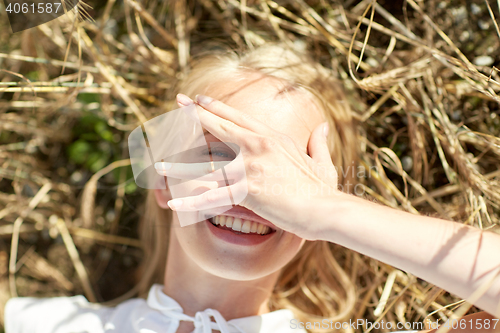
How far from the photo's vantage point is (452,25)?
2113mm

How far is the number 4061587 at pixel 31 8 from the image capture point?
82.2 inches

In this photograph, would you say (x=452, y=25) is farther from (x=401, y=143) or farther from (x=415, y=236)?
(x=415, y=236)

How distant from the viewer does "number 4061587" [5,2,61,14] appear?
2.09 m

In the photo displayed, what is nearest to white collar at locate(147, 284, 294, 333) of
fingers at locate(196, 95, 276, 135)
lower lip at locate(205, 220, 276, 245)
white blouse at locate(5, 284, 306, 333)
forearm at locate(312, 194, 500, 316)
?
white blouse at locate(5, 284, 306, 333)

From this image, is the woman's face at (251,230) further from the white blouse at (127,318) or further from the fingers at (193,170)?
the white blouse at (127,318)

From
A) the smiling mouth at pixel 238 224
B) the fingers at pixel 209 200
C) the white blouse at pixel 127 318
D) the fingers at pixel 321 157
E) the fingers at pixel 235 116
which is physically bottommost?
the white blouse at pixel 127 318

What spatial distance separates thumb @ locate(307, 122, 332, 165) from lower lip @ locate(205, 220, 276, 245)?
400 mm

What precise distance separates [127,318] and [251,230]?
85 cm

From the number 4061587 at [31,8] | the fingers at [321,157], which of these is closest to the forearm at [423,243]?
the fingers at [321,157]

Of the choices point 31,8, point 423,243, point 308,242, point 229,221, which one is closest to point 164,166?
point 229,221

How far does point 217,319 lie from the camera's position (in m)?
1.71

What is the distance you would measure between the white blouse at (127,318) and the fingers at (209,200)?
0.68 m

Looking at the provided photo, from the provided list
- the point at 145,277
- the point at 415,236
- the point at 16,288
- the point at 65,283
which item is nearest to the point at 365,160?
the point at 415,236

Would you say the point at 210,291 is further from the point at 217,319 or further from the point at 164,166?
the point at 164,166
